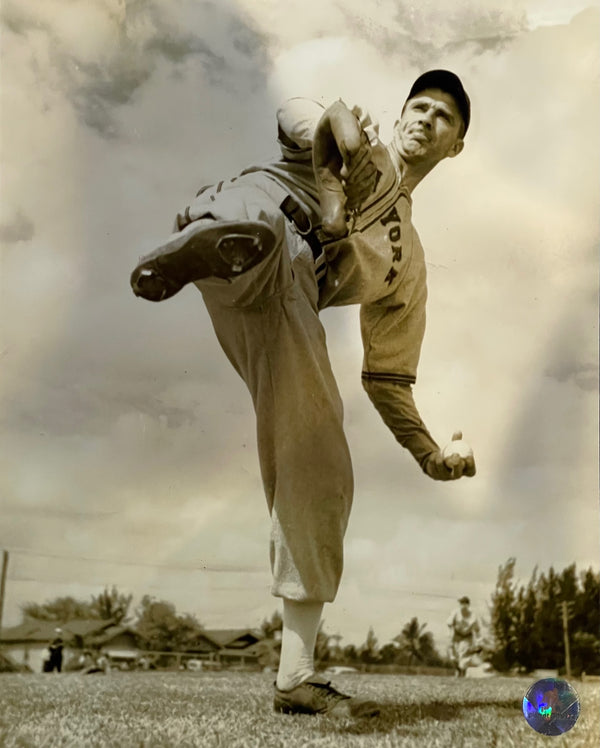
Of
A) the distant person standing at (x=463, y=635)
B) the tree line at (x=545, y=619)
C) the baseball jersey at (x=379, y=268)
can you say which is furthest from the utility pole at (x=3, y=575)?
the tree line at (x=545, y=619)

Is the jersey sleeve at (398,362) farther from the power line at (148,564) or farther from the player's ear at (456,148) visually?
the power line at (148,564)

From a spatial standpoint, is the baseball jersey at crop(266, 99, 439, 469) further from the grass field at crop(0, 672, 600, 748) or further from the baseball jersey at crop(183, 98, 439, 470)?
the grass field at crop(0, 672, 600, 748)

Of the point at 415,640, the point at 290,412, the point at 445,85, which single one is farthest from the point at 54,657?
the point at 445,85

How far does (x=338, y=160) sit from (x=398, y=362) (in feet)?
1.31

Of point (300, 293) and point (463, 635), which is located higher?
point (300, 293)

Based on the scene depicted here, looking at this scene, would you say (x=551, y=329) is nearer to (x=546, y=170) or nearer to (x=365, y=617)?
(x=546, y=170)

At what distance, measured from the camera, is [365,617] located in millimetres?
1671

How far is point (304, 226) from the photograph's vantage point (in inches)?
65.2

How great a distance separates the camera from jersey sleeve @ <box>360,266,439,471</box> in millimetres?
1787

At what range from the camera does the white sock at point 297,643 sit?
158cm

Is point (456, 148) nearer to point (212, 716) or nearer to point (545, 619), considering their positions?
point (545, 619)

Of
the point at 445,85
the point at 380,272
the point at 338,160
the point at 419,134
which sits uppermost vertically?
the point at 445,85

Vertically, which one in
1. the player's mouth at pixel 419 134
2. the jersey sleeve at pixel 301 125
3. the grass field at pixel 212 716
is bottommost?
the grass field at pixel 212 716

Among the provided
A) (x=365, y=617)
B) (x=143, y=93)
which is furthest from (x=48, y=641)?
(x=143, y=93)
